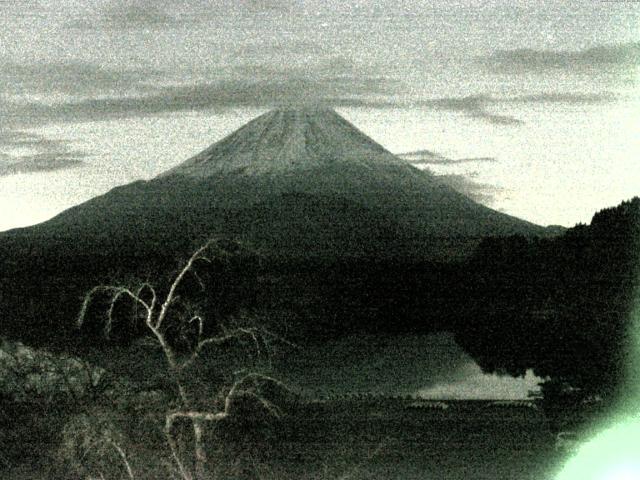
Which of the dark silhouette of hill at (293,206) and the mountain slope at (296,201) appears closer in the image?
the dark silhouette of hill at (293,206)

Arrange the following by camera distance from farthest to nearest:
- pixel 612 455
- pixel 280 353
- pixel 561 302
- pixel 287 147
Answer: pixel 287 147 → pixel 561 302 → pixel 280 353 → pixel 612 455

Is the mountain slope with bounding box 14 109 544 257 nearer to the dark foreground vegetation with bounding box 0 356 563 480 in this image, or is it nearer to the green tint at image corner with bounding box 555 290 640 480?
the dark foreground vegetation with bounding box 0 356 563 480

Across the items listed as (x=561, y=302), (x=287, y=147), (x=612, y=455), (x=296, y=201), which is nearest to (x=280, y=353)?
(x=561, y=302)

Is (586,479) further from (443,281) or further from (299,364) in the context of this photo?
(443,281)

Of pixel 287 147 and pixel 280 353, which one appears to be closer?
pixel 280 353

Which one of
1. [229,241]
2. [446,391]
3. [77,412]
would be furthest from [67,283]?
[229,241]

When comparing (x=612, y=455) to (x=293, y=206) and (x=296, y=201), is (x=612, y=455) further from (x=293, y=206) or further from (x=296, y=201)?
(x=296, y=201)

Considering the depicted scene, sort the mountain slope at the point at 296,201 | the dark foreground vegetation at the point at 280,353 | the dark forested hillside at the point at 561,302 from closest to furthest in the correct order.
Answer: the dark foreground vegetation at the point at 280,353
the dark forested hillside at the point at 561,302
the mountain slope at the point at 296,201

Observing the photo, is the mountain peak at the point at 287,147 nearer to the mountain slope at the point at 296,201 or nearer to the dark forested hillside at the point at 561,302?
the mountain slope at the point at 296,201

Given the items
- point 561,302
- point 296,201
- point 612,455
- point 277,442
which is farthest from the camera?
point 296,201

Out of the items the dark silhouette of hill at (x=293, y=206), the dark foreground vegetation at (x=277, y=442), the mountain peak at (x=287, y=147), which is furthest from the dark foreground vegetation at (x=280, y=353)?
the mountain peak at (x=287, y=147)
